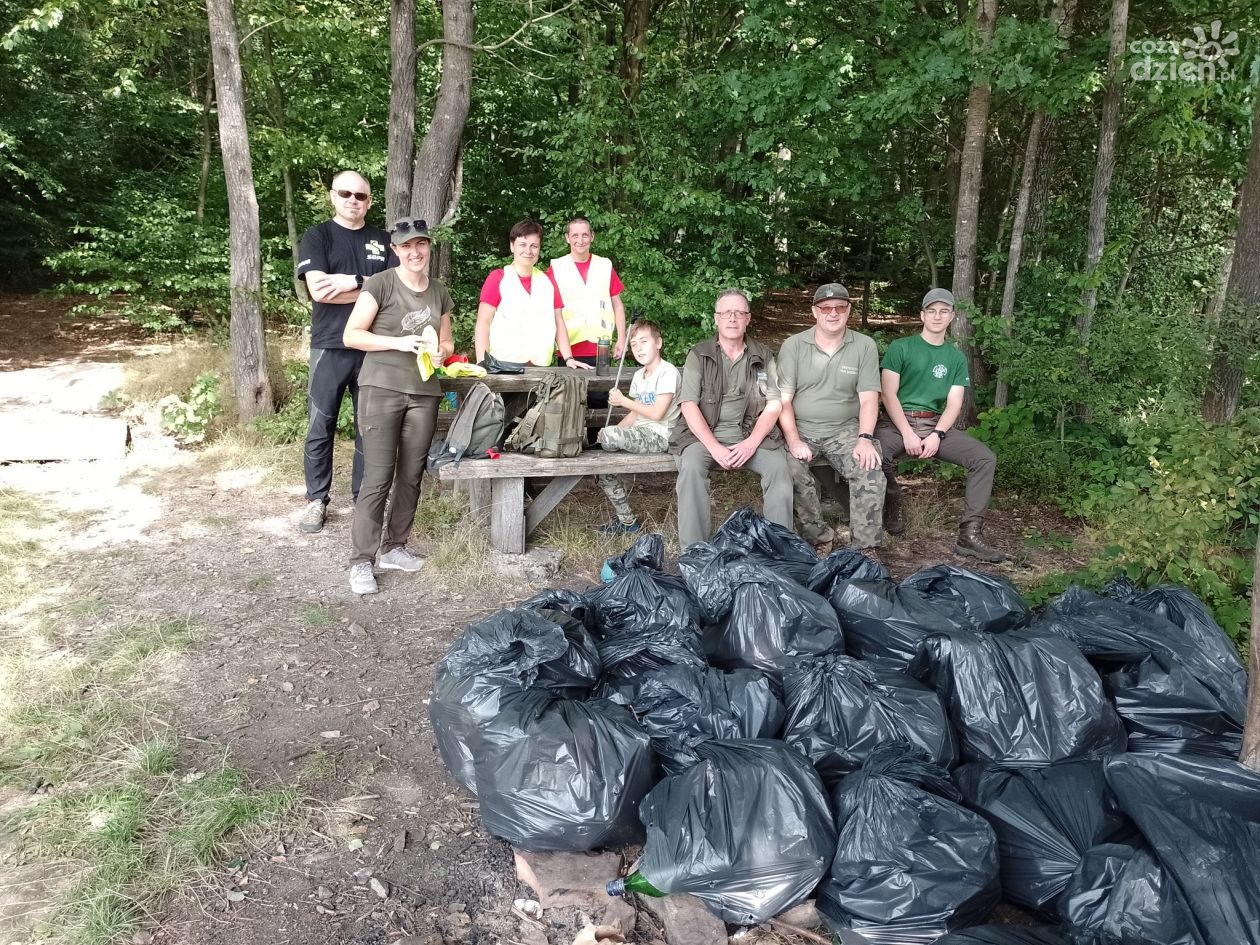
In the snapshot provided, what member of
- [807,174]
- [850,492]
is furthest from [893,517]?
[807,174]

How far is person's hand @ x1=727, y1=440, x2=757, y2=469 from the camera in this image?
4641 millimetres

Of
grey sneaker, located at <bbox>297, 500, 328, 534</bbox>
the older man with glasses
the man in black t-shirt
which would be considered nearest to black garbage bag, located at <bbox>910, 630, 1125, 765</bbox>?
the older man with glasses

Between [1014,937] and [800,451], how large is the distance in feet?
10.0

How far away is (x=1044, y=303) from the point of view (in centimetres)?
769

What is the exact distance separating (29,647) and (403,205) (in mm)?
4215

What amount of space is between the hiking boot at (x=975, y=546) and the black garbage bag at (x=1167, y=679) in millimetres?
1969

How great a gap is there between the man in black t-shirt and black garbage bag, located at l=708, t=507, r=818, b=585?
82.5 inches

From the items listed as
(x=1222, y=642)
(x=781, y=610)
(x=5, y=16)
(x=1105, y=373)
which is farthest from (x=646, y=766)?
(x=5, y=16)

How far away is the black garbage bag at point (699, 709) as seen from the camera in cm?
266

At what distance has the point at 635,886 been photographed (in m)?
2.31

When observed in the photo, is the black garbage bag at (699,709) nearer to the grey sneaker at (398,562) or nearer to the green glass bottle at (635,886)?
the green glass bottle at (635,886)

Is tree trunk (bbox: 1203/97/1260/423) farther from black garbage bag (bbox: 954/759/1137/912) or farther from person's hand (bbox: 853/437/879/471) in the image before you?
black garbage bag (bbox: 954/759/1137/912)

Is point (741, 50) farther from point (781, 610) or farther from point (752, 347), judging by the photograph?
point (781, 610)

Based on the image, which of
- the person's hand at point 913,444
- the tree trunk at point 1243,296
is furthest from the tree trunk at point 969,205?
the tree trunk at point 1243,296
